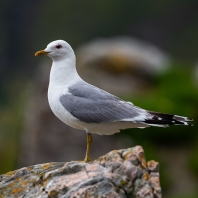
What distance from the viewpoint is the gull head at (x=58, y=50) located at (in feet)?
32.0

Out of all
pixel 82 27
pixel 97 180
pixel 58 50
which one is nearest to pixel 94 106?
pixel 58 50

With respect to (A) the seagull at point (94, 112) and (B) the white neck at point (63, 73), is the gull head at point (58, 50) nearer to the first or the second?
(B) the white neck at point (63, 73)

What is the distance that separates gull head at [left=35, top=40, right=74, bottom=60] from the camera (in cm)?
977

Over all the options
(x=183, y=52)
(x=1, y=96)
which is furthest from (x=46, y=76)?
(x=183, y=52)

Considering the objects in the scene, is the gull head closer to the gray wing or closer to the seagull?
the seagull

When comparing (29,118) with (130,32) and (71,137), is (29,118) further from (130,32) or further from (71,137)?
(130,32)

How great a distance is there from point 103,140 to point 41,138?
170 centimetres

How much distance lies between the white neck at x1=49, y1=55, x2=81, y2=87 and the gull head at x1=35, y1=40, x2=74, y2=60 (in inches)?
2.2

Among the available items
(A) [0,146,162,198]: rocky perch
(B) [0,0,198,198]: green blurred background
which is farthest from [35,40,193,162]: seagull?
(B) [0,0,198,198]: green blurred background

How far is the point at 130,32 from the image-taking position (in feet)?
163

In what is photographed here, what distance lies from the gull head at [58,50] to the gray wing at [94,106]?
60 centimetres

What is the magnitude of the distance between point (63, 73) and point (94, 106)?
0.74 meters

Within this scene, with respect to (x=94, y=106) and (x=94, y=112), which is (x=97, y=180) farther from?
(x=94, y=106)

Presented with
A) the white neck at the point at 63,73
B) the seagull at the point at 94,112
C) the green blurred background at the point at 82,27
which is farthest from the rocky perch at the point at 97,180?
the green blurred background at the point at 82,27
